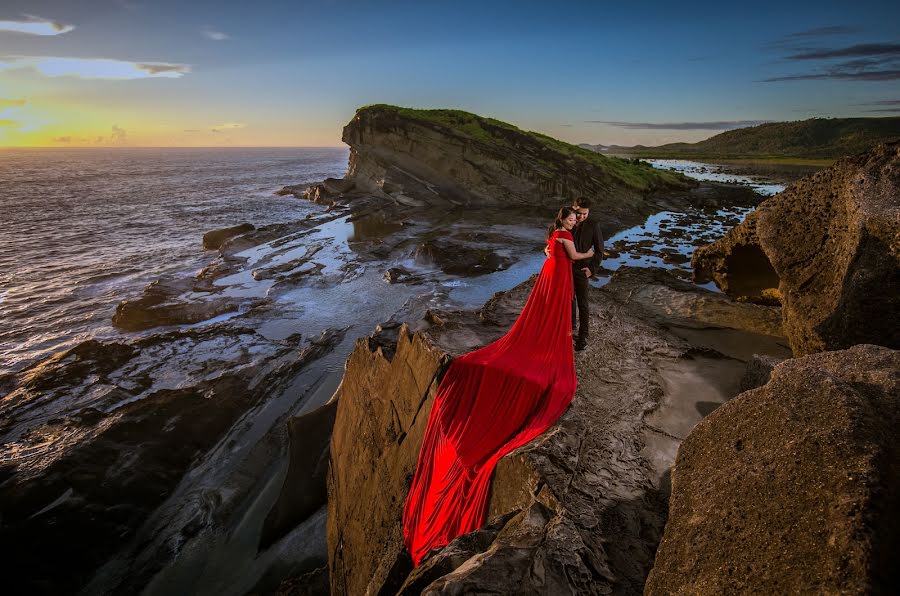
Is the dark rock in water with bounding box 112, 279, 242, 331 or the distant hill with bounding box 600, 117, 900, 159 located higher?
the distant hill with bounding box 600, 117, 900, 159

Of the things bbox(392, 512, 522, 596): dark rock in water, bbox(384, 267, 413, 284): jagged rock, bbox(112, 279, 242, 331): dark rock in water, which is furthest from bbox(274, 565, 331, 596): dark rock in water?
bbox(384, 267, 413, 284): jagged rock

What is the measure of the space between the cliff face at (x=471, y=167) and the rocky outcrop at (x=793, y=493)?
112ft

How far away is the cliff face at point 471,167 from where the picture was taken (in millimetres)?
36781

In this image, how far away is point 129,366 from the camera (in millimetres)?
12023

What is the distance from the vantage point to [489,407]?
203 inches

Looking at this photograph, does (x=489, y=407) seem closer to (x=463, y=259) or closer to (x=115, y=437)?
(x=115, y=437)

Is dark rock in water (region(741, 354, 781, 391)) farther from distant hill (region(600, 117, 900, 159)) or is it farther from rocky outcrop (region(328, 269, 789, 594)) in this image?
distant hill (region(600, 117, 900, 159))

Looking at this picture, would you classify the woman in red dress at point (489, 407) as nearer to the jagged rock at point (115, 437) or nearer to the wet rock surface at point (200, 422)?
the wet rock surface at point (200, 422)

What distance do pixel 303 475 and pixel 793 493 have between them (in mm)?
8215

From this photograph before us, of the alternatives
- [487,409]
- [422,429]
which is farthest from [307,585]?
[487,409]

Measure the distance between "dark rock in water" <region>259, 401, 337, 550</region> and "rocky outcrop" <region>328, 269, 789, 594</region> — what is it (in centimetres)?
56

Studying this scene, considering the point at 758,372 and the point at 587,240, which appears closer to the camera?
the point at 758,372

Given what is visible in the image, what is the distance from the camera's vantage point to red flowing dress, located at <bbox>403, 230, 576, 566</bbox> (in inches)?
175

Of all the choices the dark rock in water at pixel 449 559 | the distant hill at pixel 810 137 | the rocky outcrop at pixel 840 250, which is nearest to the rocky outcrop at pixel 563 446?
the dark rock in water at pixel 449 559
